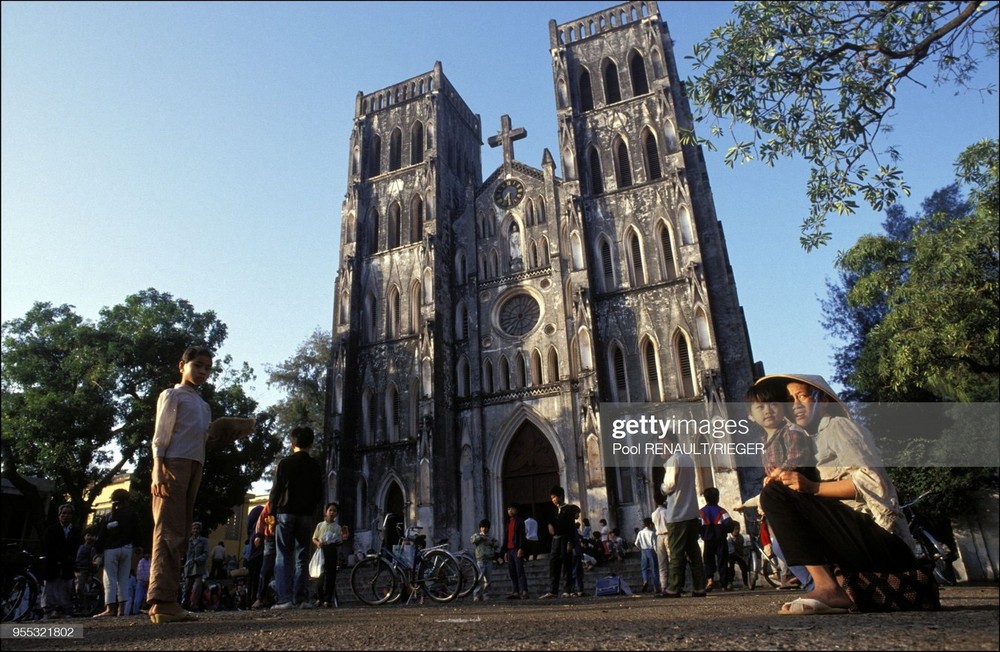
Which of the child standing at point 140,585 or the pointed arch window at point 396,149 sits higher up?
the pointed arch window at point 396,149

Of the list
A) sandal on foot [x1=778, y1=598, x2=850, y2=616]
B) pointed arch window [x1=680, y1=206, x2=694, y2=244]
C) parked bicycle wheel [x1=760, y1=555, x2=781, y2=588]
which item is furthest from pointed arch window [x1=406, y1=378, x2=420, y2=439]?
sandal on foot [x1=778, y1=598, x2=850, y2=616]

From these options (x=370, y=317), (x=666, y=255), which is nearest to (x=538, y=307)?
(x=666, y=255)

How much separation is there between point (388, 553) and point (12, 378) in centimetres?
1768

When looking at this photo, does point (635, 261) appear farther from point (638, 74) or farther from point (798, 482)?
point (798, 482)

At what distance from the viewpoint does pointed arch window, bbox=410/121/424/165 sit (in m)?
29.1

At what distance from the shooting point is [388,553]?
928cm

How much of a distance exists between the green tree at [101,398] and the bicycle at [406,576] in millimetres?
13415

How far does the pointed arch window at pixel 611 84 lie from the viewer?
26.2 m

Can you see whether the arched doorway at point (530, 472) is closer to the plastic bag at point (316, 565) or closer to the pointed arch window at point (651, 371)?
the pointed arch window at point (651, 371)

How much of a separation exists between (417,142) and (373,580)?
920 inches

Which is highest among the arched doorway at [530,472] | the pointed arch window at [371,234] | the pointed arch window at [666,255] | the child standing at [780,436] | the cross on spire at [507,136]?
the cross on spire at [507,136]

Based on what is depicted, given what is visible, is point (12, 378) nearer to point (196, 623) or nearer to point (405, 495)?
point (405, 495)

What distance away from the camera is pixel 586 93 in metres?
26.9

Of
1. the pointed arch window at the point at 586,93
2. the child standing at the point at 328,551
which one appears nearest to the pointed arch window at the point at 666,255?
the pointed arch window at the point at 586,93
